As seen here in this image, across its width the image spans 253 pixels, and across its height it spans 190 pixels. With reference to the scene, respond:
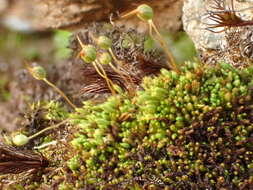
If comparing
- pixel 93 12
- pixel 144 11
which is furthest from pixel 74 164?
pixel 93 12

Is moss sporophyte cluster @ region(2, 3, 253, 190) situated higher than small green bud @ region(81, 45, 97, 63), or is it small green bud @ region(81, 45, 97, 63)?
small green bud @ region(81, 45, 97, 63)

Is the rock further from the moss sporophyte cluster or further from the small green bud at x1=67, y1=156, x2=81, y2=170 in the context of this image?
the small green bud at x1=67, y1=156, x2=81, y2=170

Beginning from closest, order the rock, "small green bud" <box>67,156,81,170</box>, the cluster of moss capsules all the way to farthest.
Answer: the cluster of moss capsules < "small green bud" <box>67,156,81,170</box> < the rock

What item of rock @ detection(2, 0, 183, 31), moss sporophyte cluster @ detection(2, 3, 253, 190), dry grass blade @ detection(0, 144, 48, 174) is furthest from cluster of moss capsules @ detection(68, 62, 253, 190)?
rock @ detection(2, 0, 183, 31)

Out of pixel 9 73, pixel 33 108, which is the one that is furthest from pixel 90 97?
pixel 9 73

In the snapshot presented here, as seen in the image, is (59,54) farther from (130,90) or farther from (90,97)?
(130,90)

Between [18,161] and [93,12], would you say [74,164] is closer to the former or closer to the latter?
[18,161]

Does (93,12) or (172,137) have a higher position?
(93,12)

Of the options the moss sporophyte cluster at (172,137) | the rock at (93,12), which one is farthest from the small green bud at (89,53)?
the rock at (93,12)

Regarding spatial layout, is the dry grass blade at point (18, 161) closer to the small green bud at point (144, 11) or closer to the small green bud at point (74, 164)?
the small green bud at point (74, 164)
